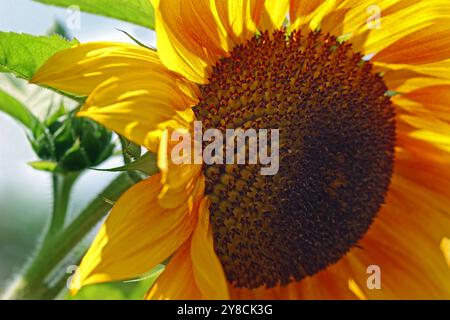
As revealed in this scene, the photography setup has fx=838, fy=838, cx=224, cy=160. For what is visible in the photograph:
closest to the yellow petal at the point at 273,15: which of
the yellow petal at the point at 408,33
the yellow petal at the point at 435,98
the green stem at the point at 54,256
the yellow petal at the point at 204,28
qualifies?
the yellow petal at the point at 204,28

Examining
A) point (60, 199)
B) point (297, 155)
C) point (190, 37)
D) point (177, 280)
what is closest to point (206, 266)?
point (177, 280)

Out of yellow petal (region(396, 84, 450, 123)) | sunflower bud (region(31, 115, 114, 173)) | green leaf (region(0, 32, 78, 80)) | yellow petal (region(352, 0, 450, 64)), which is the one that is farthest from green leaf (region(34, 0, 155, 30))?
yellow petal (region(396, 84, 450, 123))

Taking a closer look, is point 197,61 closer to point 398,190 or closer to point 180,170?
point 180,170

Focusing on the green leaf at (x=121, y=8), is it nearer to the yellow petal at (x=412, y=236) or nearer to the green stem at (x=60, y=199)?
the green stem at (x=60, y=199)
